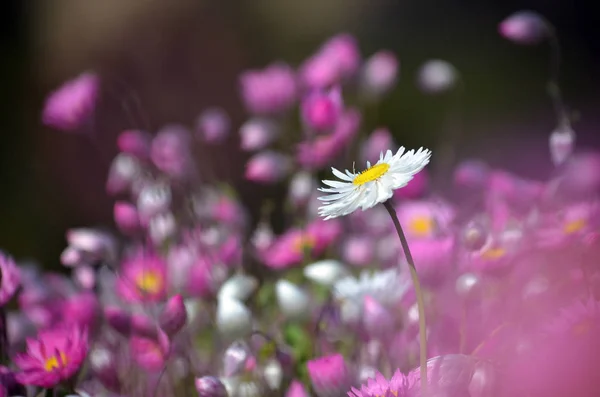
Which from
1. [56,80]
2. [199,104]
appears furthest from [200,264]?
[56,80]

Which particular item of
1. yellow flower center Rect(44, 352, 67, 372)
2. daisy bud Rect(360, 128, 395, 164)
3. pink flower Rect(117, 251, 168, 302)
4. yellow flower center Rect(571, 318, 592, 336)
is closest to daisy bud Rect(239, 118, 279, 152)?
daisy bud Rect(360, 128, 395, 164)

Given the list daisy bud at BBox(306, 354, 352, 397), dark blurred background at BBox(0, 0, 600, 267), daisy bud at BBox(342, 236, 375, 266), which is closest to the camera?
daisy bud at BBox(306, 354, 352, 397)

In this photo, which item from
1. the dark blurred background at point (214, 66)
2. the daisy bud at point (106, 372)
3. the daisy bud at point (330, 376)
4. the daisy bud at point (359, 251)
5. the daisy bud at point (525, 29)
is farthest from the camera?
the dark blurred background at point (214, 66)

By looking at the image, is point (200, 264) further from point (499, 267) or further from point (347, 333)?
point (499, 267)

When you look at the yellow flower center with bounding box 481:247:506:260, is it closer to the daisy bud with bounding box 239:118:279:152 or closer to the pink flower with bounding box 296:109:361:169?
the pink flower with bounding box 296:109:361:169

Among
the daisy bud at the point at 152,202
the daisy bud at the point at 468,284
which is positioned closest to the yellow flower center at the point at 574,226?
the daisy bud at the point at 468,284

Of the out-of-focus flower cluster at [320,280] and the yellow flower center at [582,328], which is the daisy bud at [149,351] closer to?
the out-of-focus flower cluster at [320,280]
